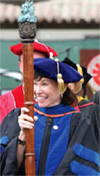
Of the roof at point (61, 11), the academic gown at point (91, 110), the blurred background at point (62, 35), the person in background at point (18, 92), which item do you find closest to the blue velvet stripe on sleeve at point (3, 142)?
the person in background at point (18, 92)

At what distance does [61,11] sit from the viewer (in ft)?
49.4

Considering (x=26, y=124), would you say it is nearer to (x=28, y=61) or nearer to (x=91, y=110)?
(x=28, y=61)

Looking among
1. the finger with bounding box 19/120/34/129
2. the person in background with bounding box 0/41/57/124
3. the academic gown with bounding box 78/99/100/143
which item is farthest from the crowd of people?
the academic gown with bounding box 78/99/100/143

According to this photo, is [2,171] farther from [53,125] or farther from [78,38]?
[78,38]

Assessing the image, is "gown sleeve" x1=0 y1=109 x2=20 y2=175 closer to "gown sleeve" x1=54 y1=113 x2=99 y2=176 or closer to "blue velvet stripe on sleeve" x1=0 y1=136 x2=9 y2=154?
"blue velvet stripe on sleeve" x1=0 y1=136 x2=9 y2=154

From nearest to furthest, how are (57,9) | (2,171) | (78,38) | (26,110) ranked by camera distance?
(26,110) < (2,171) < (78,38) < (57,9)

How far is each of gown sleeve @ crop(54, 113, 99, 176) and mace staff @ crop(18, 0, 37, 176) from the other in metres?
0.31

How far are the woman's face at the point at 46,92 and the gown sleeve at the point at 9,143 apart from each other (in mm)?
189

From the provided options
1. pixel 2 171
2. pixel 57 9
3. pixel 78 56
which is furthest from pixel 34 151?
pixel 57 9

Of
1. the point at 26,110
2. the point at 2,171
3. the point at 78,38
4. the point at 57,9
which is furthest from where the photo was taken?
Answer: the point at 57,9

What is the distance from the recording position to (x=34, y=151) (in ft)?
11.5

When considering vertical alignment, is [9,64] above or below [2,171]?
below

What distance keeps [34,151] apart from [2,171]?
0.90ft

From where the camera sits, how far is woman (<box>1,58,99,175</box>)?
143 inches
